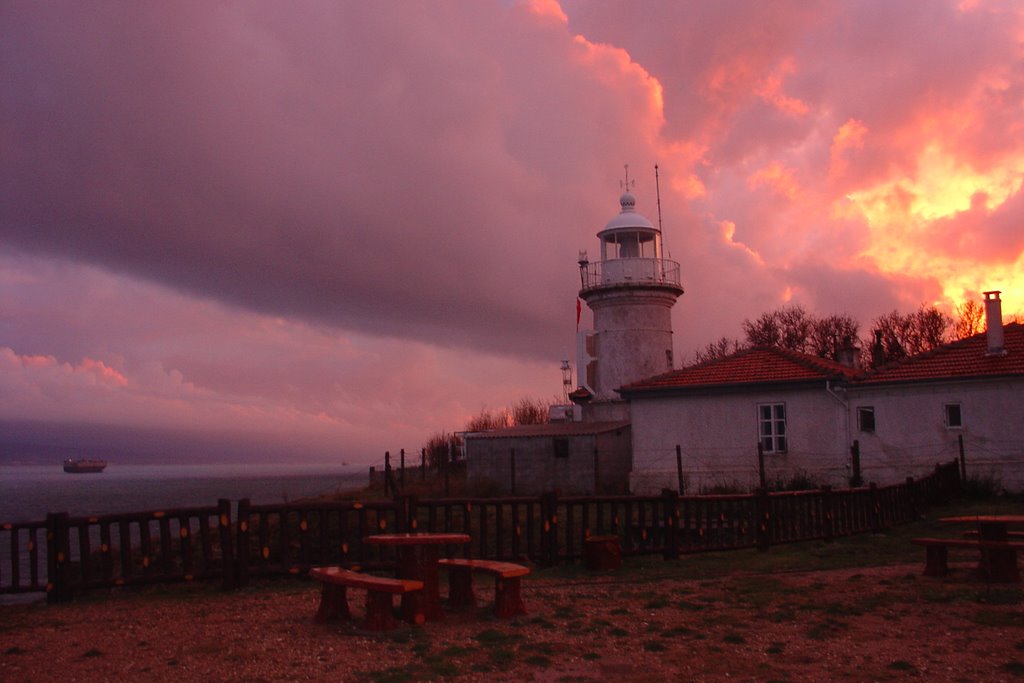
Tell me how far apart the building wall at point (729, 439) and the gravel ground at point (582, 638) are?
51.3 feet

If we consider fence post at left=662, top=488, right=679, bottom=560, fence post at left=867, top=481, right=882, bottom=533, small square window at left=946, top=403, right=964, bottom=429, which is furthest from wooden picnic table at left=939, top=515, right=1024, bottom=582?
small square window at left=946, top=403, right=964, bottom=429

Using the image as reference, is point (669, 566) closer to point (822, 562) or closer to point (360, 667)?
point (822, 562)

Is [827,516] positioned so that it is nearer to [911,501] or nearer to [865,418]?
[911,501]

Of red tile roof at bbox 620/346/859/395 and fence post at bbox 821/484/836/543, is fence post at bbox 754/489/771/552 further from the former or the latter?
red tile roof at bbox 620/346/859/395

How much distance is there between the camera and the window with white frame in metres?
27.8

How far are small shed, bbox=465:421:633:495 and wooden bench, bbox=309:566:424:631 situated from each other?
68.4ft

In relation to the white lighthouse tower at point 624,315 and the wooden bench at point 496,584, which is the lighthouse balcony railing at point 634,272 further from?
the wooden bench at point 496,584

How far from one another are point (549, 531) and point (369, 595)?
496 centimetres

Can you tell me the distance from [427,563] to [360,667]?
211 centimetres

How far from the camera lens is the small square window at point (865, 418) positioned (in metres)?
26.5

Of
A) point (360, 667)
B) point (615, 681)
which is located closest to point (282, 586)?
point (360, 667)

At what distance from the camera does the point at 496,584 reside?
32.3 ft

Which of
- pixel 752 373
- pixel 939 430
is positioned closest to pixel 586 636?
pixel 939 430

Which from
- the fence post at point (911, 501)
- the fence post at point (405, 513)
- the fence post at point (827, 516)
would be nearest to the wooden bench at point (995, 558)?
the fence post at point (827, 516)
